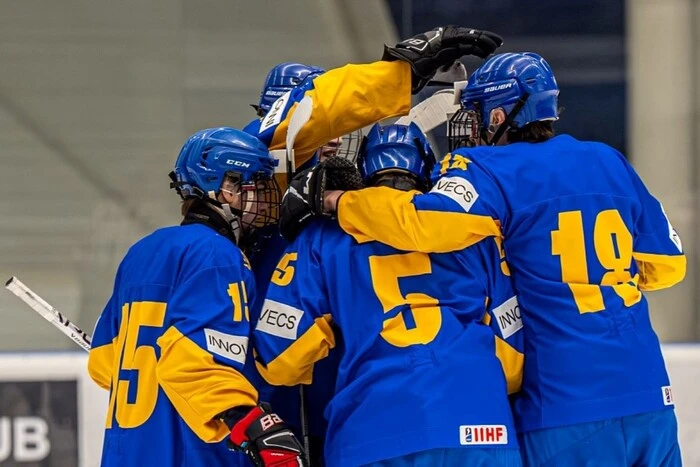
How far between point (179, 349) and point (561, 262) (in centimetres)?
73

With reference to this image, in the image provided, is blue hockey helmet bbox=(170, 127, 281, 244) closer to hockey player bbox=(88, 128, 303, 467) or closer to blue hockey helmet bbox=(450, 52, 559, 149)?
hockey player bbox=(88, 128, 303, 467)

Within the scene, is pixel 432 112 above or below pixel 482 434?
above

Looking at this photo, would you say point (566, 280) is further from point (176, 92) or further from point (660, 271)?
point (176, 92)

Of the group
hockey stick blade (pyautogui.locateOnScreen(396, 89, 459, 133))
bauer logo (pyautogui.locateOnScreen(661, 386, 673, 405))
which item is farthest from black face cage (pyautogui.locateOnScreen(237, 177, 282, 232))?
bauer logo (pyautogui.locateOnScreen(661, 386, 673, 405))

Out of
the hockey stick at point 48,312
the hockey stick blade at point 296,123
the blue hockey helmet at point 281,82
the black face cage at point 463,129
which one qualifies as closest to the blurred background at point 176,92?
the blue hockey helmet at point 281,82

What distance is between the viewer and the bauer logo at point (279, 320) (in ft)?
7.19

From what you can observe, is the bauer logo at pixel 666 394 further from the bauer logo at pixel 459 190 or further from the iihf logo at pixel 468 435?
the bauer logo at pixel 459 190

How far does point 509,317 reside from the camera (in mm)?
2266

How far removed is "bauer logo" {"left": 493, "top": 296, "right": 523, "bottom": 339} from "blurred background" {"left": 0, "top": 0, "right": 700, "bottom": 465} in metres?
1.82

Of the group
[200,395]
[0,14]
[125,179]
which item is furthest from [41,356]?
[200,395]

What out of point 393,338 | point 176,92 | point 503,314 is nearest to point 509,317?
point 503,314

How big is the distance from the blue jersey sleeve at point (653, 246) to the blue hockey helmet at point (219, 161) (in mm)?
744

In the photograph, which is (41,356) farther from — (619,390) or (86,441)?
(619,390)

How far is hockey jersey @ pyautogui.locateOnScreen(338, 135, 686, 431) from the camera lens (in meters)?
2.20
